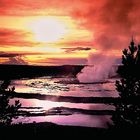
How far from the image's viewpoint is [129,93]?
2538 centimetres

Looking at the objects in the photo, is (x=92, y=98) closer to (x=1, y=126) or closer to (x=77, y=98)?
(x=77, y=98)

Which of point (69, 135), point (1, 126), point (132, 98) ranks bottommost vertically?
point (69, 135)

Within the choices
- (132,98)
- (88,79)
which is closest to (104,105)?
(132,98)

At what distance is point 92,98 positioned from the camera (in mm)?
57688

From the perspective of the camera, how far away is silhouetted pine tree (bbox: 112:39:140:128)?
24.4m

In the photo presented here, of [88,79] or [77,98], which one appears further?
[88,79]

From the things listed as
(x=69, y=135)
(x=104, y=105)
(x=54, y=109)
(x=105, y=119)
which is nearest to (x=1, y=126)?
(x=69, y=135)

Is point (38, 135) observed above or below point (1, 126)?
below

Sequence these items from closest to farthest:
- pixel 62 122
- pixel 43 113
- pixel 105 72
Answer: pixel 62 122, pixel 43 113, pixel 105 72

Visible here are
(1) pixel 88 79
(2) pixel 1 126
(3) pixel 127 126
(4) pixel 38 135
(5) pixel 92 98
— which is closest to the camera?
(2) pixel 1 126

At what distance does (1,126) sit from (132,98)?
9149 millimetres

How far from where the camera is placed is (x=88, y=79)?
11694cm

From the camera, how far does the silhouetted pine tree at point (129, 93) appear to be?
24.4 m

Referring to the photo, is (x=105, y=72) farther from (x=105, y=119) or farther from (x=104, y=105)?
(x=105, y=119)
